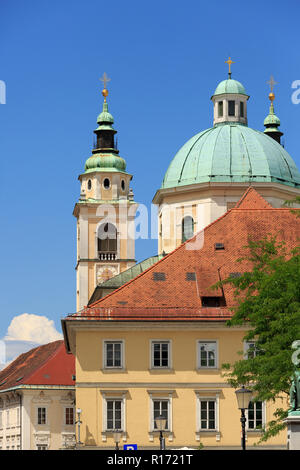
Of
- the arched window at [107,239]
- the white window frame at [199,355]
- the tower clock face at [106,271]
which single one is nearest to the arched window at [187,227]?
the white window frame at [199,355]

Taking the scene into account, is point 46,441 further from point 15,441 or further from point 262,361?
point 262,361

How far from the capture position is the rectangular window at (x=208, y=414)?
51375mm

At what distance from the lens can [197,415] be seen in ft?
169

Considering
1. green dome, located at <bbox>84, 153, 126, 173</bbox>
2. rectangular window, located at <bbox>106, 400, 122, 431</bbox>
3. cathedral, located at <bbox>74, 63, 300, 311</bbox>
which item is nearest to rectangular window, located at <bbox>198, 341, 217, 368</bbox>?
rectangular window, located at <bbox>106, 400, 122, 431</bbox>

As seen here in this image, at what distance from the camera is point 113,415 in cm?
5122

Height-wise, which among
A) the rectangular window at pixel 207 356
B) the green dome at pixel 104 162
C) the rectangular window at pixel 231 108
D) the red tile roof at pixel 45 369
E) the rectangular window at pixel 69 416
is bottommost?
the rectangular window at pixel 69 416

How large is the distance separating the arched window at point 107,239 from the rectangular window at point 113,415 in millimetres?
56381

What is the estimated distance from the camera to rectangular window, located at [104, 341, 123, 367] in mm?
51469

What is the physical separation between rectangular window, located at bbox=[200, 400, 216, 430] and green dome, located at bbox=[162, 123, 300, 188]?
2078cm

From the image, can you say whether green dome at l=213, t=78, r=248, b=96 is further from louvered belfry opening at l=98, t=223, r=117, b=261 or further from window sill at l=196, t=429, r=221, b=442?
louvered belfry opening at l=98, t=223, r=117, b=261

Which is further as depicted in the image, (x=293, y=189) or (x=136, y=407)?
(x=293, y=189)

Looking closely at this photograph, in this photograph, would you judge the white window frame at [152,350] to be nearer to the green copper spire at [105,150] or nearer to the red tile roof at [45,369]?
the red tile roof at [45,369]

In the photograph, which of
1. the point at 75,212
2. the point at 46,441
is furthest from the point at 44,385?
the point at 75,212
